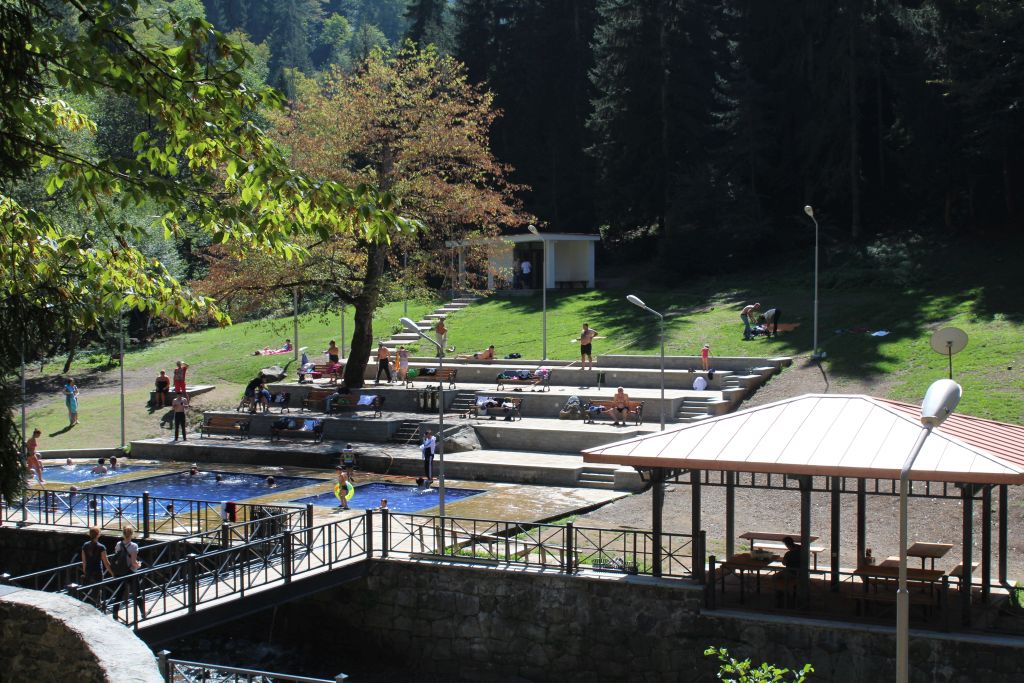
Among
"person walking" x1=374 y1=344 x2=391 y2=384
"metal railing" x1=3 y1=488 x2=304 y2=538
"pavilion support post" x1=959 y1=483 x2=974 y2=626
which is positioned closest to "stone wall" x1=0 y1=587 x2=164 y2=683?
"metal railing" x1=3 y1=488 x2=304 y2=538

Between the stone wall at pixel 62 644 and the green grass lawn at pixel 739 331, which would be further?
the green grass lawn at pixel 739 331

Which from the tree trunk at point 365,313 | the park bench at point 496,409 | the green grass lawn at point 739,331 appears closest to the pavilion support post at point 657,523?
the green grass lawn at point 739,331

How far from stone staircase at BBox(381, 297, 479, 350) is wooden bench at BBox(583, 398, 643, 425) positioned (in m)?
13.5

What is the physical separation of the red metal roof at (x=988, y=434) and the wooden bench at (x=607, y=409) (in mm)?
12969

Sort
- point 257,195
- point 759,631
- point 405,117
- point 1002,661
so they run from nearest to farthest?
point 257,195 < point 1002,661 < point 759,631 < point 405,117

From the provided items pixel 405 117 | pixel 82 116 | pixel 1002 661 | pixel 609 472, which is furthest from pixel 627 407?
pixel 82 116

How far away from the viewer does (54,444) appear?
34594mm

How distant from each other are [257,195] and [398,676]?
1173 cm

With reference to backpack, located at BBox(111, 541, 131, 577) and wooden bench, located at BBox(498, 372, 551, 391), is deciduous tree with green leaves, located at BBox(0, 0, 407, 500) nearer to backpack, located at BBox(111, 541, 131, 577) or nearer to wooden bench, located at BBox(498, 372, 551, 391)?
backpack, located at BBox(111, 541, 131, 577)

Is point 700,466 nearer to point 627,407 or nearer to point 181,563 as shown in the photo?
point 181,563

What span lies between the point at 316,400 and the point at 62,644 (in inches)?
1044

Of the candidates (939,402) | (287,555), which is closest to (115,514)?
(287,555)

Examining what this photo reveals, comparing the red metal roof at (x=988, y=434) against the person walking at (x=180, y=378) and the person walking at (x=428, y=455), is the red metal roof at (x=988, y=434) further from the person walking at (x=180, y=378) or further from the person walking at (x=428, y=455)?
the person walking at (x=180, y=378)

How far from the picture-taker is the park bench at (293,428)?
34.3 m
